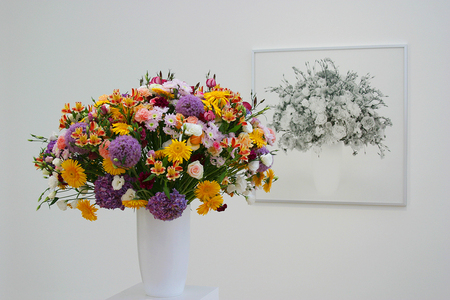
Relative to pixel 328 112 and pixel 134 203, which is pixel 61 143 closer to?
pixel 134 203

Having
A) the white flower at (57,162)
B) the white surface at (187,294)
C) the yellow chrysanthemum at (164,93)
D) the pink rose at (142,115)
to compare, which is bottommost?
the white surface at (187,294)

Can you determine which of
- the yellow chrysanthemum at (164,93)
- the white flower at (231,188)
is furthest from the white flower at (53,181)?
the white flower at (231,188)

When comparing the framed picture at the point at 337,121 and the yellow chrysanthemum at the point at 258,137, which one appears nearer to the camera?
the yellow chrysanthemum at the point at 258,137

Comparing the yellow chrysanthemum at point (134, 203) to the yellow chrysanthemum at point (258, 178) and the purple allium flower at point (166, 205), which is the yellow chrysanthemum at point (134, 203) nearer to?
the purple allium flower at point (166, 205)

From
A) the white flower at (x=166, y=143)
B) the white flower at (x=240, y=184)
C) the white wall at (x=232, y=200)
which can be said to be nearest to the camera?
the white flower at (x=166, y=143)

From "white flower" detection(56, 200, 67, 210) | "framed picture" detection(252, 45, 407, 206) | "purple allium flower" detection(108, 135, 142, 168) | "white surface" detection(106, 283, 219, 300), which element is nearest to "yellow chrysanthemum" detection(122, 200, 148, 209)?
"purple allium flower" detection(108, 135, 142, 168)

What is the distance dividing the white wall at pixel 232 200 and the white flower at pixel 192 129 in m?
1.58

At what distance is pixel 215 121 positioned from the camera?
115 cm

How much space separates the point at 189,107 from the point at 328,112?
1534 millimetres

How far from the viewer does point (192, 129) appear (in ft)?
3.43

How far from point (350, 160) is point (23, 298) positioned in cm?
235

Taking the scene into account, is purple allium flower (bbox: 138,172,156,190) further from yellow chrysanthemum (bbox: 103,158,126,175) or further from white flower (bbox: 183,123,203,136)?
white flower (bbox: 183,123,203,136)

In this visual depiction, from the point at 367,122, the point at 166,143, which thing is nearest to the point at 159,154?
the point at 166,143

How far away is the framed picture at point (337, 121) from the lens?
243 cm
